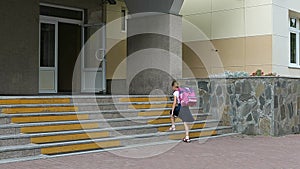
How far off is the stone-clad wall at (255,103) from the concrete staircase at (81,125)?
0.76 m

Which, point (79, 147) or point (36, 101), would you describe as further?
point (36, 101)

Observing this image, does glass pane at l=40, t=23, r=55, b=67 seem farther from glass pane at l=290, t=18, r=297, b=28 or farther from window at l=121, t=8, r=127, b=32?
glass pane at l=290, t=18, r=297, b=28

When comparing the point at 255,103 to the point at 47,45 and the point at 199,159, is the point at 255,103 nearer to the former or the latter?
the point at 199,159

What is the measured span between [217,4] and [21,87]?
819cm

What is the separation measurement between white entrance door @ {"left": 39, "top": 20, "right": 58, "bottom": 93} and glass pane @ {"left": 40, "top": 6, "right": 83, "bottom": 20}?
304 mm

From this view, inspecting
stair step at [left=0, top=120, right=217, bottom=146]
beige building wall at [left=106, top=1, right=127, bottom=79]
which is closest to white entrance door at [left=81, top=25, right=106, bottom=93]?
beige building wall at [left=106, top=1, right=127, bottom=79]

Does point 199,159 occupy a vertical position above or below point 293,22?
below

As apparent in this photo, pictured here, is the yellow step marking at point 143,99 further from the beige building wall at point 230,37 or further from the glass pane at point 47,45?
the glass pane at point 47,45

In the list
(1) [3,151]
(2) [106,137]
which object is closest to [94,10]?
(2) [106,137]

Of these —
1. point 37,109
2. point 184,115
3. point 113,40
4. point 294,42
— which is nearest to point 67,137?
point 37,109

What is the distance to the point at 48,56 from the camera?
1716 centimetres

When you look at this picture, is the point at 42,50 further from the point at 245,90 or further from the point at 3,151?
the point at 3,151

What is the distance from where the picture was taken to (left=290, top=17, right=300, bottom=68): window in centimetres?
1859

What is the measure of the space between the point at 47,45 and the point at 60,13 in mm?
1337
